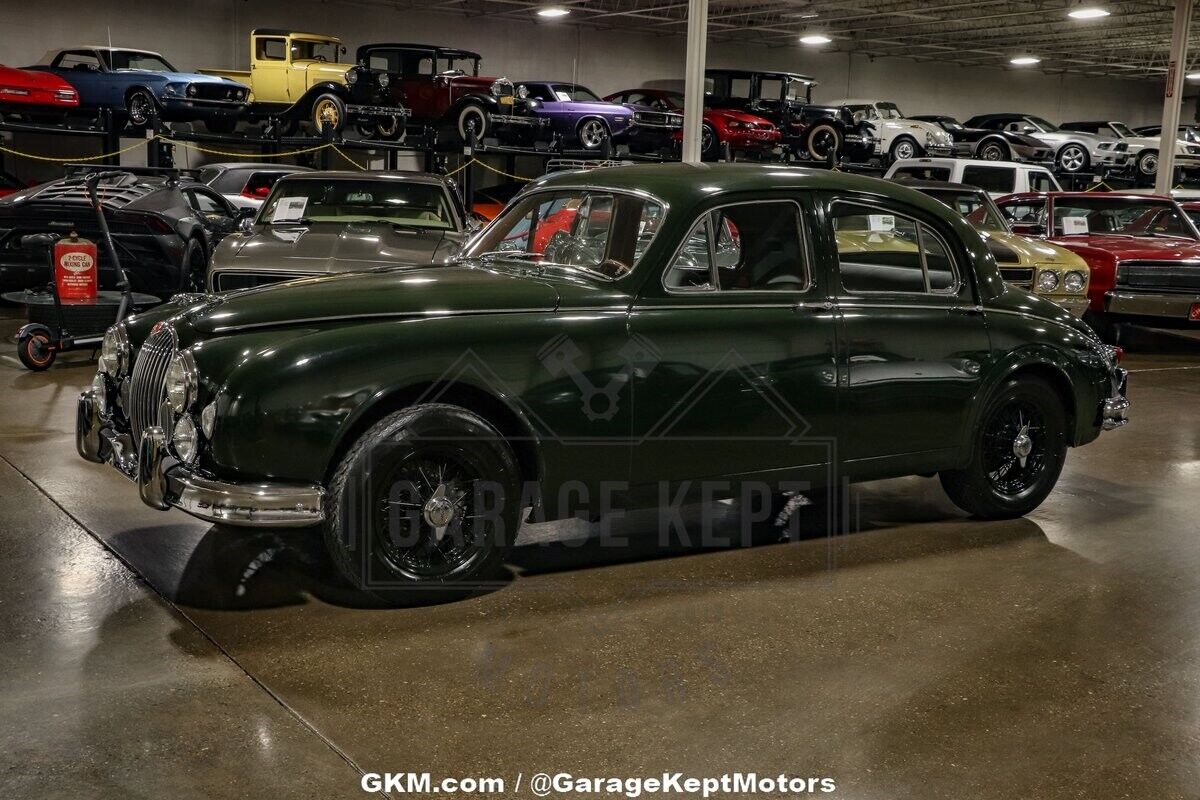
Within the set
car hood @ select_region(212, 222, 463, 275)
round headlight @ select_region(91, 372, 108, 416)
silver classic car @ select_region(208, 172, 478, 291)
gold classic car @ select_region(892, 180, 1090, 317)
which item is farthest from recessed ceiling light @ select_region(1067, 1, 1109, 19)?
round headlight @ select_region(91, 372, 108, 416)

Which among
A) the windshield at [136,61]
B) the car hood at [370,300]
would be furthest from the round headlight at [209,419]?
the windshield at [136,61]

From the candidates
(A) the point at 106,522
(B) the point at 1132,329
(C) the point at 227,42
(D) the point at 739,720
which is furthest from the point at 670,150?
(D) the point at 739,720

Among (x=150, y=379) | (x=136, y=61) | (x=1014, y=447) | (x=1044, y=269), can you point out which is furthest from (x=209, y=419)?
(x=136, y=61)

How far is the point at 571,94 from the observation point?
21.0m

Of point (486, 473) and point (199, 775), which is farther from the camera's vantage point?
point (486, 473)

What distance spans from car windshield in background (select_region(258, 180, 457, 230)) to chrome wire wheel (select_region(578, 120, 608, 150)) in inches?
419

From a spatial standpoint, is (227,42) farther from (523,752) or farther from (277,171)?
(523,752)

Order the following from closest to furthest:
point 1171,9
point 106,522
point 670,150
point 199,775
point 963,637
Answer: point 199,775, point 963,637, point 106,522, point 670,150, point 1171,9

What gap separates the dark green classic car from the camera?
4.26 m

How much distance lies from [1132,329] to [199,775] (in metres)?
14.0

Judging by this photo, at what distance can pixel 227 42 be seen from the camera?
2611 centimetres

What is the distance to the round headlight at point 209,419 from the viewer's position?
417cm

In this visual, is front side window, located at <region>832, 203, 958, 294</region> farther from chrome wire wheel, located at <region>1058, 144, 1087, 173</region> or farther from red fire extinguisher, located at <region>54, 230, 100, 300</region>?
chrome wire wheel, located at <region>1058, 144, 1087, 173</region>

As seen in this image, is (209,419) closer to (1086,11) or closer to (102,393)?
(102,393)
